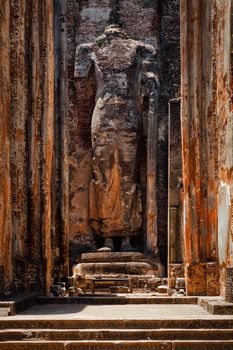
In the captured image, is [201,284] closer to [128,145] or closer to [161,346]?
[161,346]

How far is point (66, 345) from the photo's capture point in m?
4.58

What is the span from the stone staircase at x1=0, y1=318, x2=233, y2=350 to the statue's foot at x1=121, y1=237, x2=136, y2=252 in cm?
875

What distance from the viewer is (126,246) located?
45.0 feet

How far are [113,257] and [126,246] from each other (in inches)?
26.0

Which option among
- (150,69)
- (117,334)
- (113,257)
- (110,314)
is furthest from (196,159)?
(150,69)

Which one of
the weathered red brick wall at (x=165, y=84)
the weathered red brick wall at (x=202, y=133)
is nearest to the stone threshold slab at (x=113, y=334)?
the weathered red brick wall at (x=202, y=133)

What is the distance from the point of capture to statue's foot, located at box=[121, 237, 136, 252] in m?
13.6

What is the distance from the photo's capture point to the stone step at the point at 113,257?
1312cm

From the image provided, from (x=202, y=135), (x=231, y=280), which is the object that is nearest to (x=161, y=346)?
(x=231, y=280)

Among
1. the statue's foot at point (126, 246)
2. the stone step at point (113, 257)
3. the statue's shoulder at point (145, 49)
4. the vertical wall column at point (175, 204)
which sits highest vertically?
the statue's shoulder at point (145, 49)

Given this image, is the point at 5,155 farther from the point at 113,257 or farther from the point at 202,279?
the point at 113,257

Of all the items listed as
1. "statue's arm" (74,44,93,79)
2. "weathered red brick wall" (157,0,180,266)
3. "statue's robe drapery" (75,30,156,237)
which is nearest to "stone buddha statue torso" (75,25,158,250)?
"statue's robe drapery" (75,30,156,237)

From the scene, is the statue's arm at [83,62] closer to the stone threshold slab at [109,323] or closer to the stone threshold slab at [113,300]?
the stone threshold slab at [113,300]

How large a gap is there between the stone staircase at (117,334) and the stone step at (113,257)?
8.24 meters
